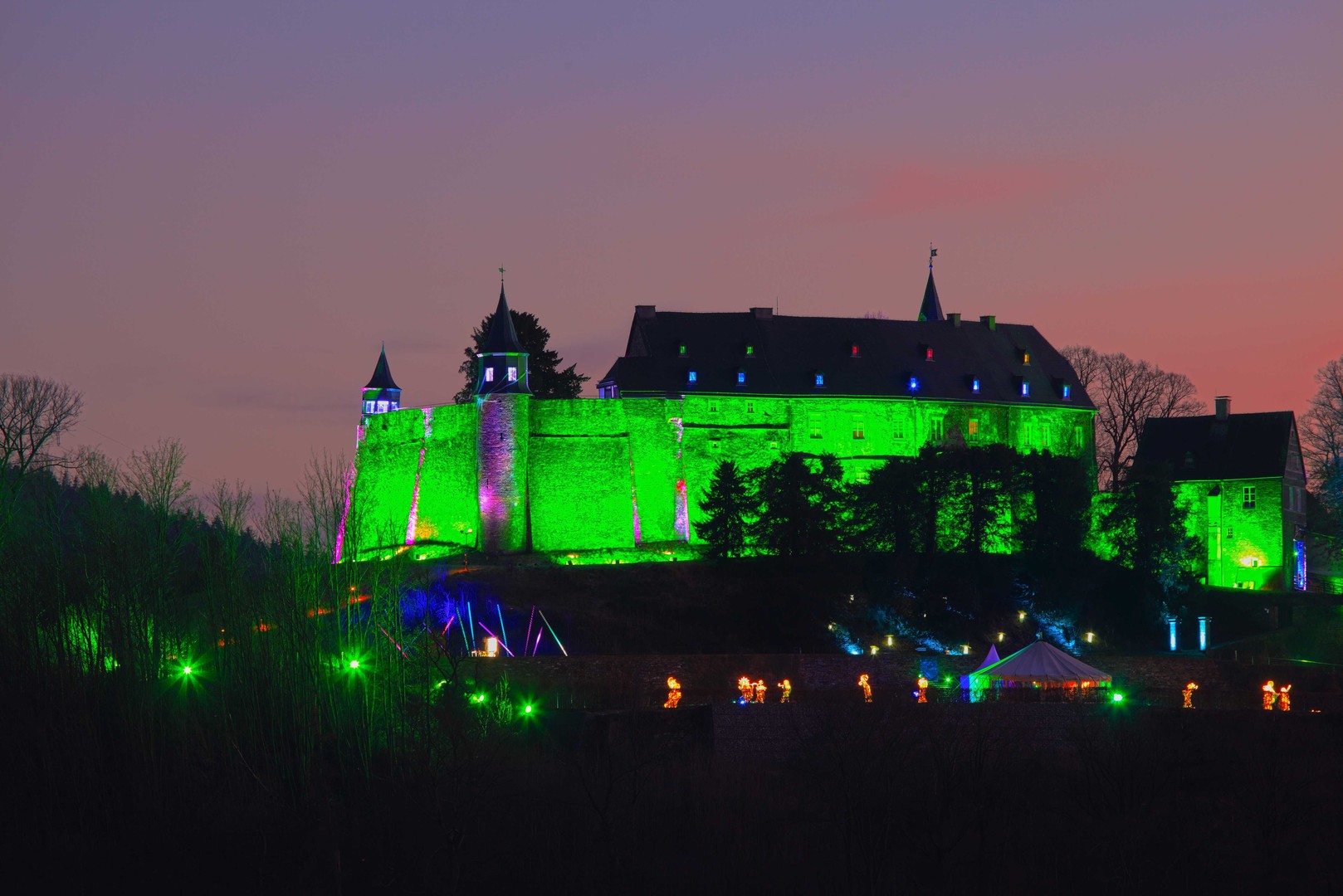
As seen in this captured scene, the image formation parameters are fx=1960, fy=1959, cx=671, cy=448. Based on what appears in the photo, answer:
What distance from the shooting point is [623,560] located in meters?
60.8

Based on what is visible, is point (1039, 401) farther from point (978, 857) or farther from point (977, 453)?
point (978, 857)

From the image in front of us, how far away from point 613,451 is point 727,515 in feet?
20.1

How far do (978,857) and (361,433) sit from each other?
34.3m

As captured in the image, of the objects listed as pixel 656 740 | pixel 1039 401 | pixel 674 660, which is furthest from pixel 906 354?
pixel 656 740

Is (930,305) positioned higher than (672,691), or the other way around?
(930,305)

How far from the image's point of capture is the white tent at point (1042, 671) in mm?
42625

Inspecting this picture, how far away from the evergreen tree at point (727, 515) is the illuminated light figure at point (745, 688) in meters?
12.1

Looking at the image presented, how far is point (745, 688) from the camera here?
44.5 metres

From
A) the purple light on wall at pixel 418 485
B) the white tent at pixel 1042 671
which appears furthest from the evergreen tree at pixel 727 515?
the white tent at pixel 1042 671

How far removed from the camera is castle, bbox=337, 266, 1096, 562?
61.0 meters

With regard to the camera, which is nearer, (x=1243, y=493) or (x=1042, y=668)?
(x=1042, y=668)

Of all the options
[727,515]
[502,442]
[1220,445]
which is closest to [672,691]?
[727,515]

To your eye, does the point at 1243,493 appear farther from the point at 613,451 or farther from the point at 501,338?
the point at 501,338

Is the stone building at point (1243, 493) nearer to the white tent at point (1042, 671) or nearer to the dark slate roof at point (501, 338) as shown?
the white tent at point (1042, 671)
